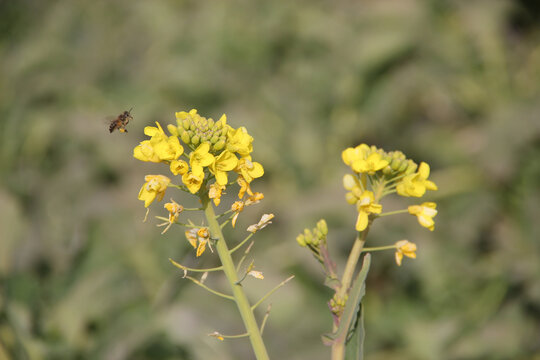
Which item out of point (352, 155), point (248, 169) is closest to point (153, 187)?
point (248, 169)

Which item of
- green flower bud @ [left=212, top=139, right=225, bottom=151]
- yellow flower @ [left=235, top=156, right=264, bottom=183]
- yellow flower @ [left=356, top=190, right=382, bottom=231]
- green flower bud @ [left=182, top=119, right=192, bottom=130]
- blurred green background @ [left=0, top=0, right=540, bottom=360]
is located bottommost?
yellow flower @ [left=356, top=190, right=382, bottom=231]

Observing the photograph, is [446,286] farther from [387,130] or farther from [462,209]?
[387,130]

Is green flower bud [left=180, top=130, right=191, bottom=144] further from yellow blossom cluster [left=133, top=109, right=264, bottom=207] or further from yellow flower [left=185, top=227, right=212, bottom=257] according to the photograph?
yellow flower [left=185, top=227, right=212, bottom=257]

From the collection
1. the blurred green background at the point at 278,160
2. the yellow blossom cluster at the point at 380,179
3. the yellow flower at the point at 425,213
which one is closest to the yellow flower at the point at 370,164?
the yellow blossom cluster at the point at 380,179

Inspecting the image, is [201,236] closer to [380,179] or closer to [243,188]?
[243,188]

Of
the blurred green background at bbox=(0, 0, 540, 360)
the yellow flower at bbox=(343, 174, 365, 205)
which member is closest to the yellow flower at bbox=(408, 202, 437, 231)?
the yellow flower at bbox=(343, 174, 365, 205)

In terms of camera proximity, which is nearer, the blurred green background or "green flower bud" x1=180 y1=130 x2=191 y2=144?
"green flower bud" x1=180 y1=130 x2=191 y2=144
